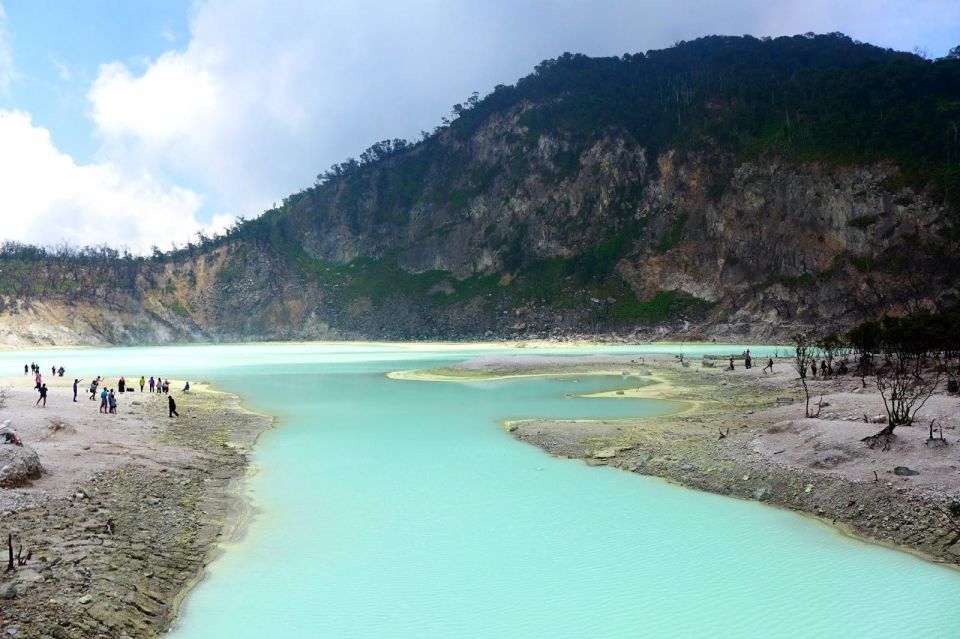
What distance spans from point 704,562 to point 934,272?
99.5 metres

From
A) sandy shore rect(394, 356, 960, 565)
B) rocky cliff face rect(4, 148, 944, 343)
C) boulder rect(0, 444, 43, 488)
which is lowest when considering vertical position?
sandy shore rect(394, 356, 960, 565)

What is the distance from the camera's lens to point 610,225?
140 meters

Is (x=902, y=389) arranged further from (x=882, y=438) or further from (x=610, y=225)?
(x=610, y=225)

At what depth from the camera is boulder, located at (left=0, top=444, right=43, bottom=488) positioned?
14.1 meters

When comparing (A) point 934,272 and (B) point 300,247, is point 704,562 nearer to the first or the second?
(A) point 934,272

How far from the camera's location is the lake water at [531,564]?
10211 millimetres

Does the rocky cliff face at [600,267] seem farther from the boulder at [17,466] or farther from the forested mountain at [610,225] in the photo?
the boulder at [17,466]

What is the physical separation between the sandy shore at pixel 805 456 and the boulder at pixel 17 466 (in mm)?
16159

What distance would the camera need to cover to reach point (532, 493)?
17828mm

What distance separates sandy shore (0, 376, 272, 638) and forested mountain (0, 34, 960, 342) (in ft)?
313

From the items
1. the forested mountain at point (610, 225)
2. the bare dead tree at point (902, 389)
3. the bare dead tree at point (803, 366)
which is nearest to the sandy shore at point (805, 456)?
the bare dead tree at point (902, 389)

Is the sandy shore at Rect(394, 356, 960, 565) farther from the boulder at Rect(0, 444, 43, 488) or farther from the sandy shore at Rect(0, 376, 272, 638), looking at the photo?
the boulder at Rect(0, 444, 43, 488)

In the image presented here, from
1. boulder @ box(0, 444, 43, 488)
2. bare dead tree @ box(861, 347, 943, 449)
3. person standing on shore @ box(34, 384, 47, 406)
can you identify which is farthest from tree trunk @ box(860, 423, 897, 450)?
person standing on shore @ box(34, 384, 47, 406)

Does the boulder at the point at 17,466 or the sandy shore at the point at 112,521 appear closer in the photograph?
the sandy shore at the point at 112,521
